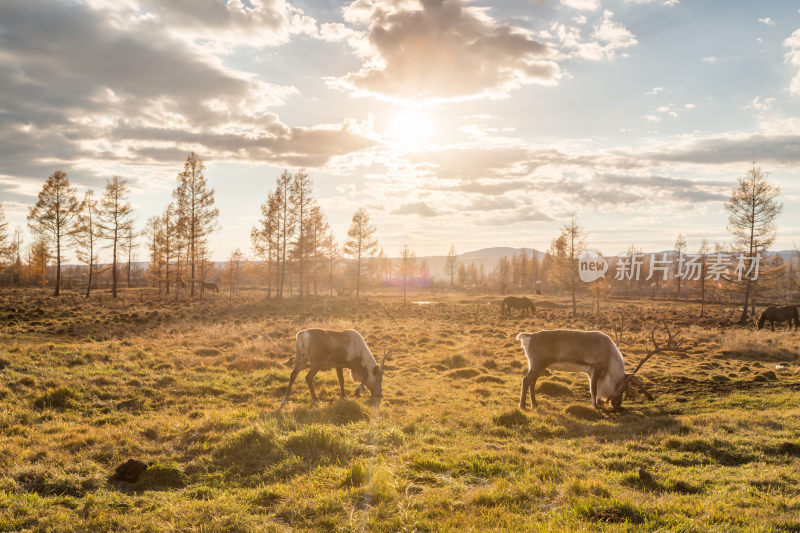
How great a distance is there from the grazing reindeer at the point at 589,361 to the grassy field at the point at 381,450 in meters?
0.60

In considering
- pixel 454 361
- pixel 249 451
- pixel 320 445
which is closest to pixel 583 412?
pixel 320 445

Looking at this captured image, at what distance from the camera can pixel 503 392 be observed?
43.3 feet

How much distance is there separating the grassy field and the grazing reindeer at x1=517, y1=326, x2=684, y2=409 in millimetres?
604

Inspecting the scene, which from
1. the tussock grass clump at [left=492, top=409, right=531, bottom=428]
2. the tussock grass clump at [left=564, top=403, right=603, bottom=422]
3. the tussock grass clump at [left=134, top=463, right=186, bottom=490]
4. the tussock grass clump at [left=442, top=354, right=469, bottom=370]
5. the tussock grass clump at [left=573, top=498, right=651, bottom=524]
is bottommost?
the tussock grass clump at [left=442, top=354, right=469, bottom=370]

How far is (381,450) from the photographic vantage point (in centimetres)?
757

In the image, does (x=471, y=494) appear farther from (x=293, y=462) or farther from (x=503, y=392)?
(x=503, y=392)

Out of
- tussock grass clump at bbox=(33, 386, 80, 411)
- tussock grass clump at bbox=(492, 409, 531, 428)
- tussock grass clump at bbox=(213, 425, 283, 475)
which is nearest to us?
tussock grass clump at bbox=(213, 425, 283, 475)

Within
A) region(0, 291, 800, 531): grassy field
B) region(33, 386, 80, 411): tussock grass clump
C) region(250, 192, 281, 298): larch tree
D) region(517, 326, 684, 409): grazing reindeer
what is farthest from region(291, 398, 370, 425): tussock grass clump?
region(250, 192, 281, 298): larch tree

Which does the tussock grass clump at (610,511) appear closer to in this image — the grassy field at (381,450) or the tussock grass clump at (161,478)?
the grassy field at (381,450)

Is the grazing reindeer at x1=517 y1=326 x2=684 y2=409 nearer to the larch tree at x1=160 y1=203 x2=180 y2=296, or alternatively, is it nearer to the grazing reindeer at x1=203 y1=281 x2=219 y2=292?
the larch tree at x1=160 y1=203 x2=180 y2=296

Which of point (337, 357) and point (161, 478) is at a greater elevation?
point (337, 357)

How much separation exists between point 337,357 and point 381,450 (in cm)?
468

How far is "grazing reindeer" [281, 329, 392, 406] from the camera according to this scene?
11727 millimetres

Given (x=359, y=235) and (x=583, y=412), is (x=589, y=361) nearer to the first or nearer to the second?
(x=583, y=412)
